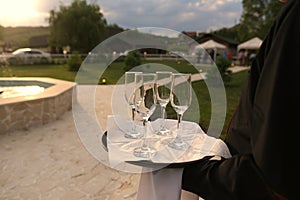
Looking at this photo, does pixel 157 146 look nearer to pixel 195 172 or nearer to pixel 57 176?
pixel 195 172

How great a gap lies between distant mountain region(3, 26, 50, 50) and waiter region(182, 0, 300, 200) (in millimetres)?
25146

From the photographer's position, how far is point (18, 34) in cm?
2716

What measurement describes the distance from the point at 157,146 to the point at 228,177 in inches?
14.1

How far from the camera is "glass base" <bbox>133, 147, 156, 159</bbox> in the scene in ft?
3.09

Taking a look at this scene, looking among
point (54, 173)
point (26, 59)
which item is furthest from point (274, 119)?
point (26, 59)

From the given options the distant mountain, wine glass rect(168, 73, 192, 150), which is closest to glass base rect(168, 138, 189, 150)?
wine glass rect(168, 73, 192, 150)

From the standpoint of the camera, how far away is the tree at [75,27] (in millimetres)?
21609

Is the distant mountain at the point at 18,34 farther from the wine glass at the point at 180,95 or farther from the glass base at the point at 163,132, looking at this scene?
the wine glass at the point at 180,95

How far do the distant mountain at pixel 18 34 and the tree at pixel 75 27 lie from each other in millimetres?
2282

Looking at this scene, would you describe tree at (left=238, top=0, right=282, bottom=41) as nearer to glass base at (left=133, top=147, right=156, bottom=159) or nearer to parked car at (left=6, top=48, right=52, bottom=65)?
parked car at (left=6, top=48, right=52, bottom=65)

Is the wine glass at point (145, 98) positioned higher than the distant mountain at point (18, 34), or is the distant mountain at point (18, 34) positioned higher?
the distant mountain at point (18, 34)

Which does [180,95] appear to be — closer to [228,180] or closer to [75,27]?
[228,180]

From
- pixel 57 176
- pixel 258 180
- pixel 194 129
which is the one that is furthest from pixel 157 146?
pixel 57 176

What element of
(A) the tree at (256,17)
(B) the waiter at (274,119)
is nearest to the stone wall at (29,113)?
(B) the waiter at (274,119)
